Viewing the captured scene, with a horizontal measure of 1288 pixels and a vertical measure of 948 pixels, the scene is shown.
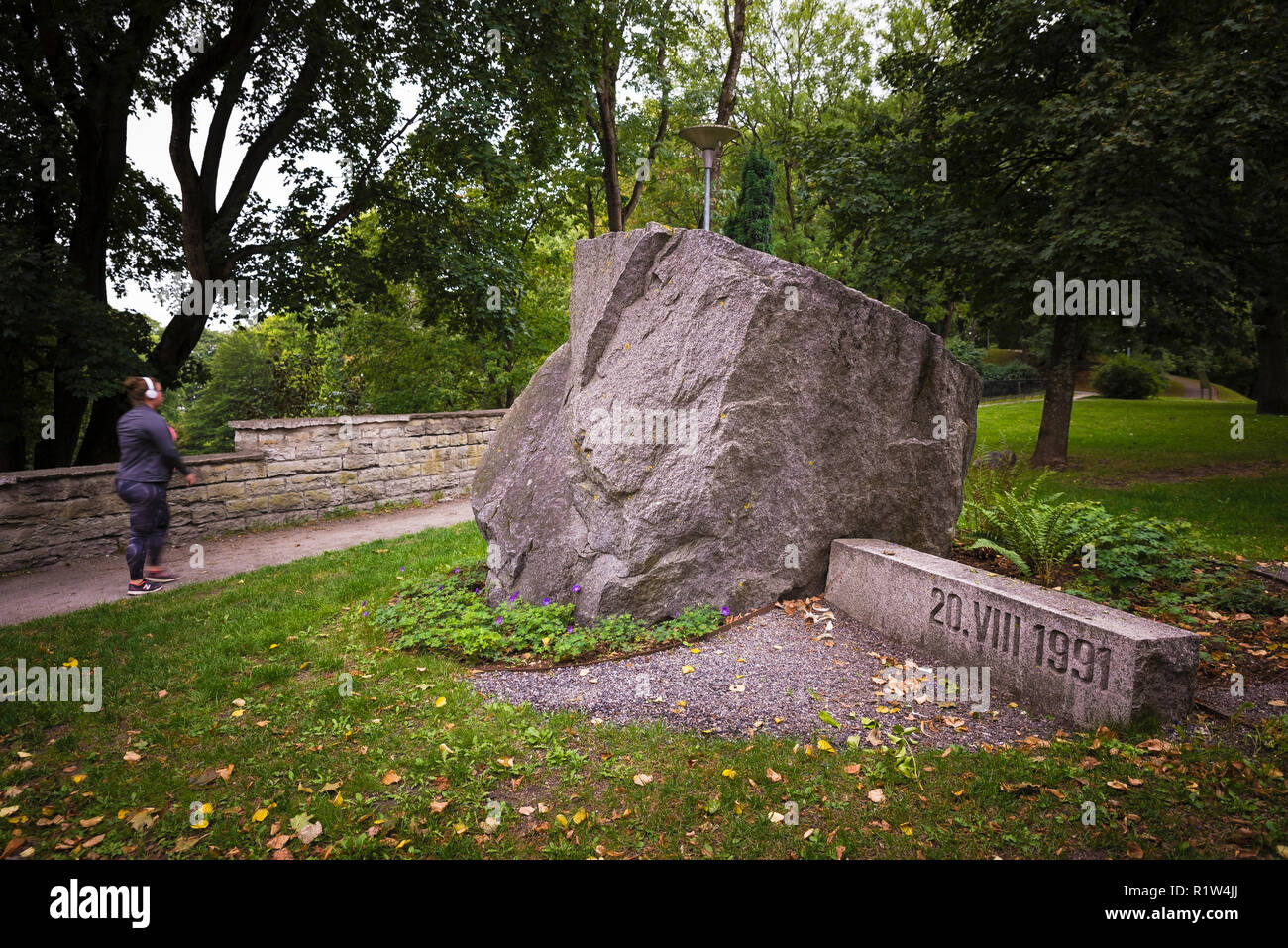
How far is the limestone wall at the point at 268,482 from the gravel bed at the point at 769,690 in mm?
6601

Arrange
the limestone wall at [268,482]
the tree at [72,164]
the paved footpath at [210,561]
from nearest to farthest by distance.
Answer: the paved footpath at [210,561], the limestone wall at [268,482], the tree at [72,164]

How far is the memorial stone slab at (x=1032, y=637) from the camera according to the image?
11.6 ft

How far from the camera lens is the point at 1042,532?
6109mm

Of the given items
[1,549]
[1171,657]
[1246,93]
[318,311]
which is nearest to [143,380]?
[1,549]

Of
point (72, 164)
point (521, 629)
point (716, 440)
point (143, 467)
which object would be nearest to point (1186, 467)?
point (716, 440)

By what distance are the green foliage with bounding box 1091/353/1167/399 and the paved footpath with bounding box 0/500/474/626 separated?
28.8m

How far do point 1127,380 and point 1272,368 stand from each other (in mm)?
8806

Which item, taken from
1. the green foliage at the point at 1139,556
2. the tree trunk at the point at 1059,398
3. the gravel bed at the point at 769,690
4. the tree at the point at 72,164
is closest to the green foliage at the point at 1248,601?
the green foliage at the point at 1139,556

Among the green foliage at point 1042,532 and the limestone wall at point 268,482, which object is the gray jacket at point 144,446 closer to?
the limestone wall at point 268,482

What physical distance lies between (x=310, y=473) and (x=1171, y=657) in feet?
36.3

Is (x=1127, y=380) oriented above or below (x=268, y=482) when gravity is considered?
above

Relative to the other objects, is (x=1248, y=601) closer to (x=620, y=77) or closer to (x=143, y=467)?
(x=143, y=467)

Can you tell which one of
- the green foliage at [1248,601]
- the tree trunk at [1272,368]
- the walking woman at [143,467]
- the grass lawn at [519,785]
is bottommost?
the grass lawn at [519,785]
